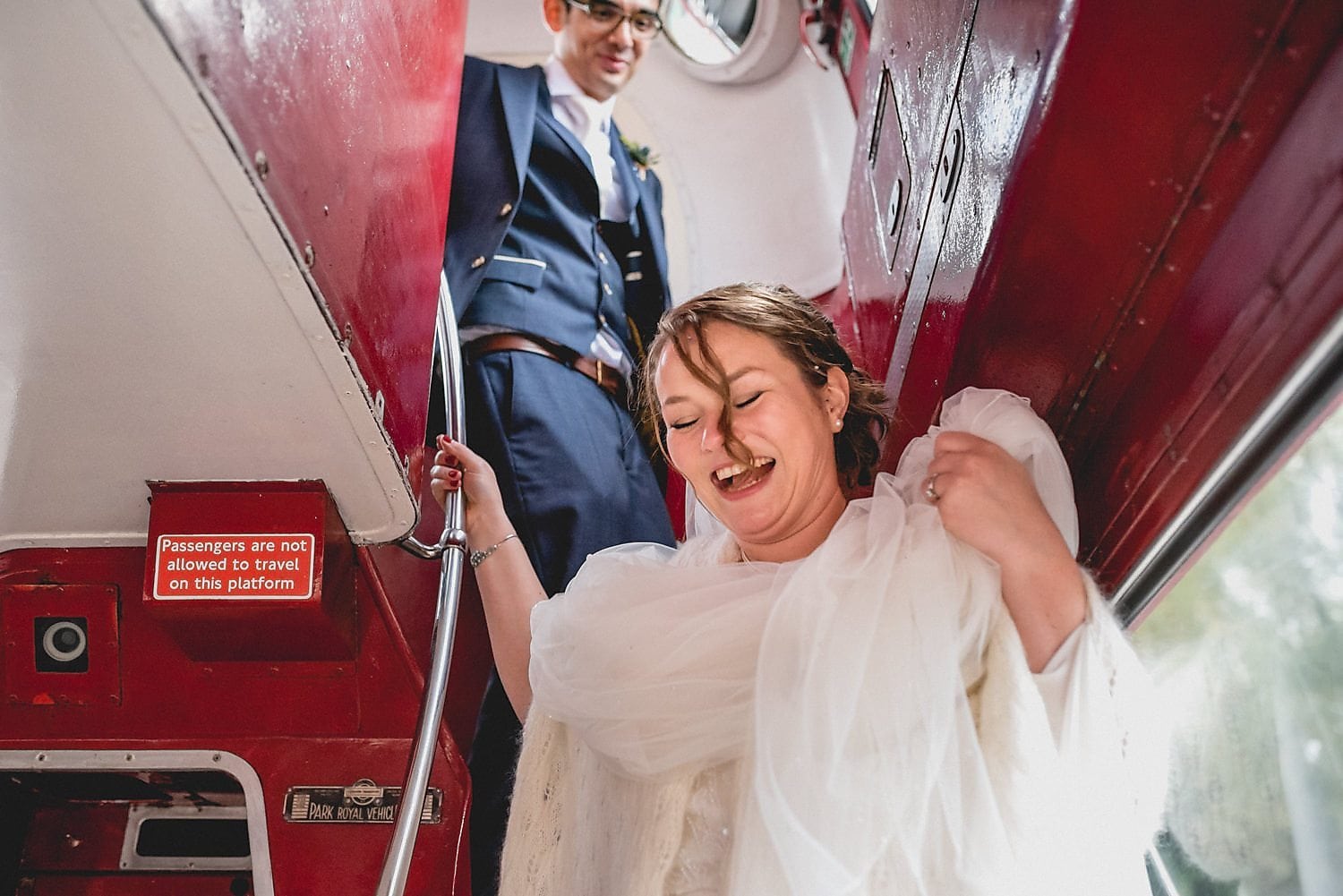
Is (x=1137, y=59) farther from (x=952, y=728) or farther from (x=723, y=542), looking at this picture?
(x=723, y=542)

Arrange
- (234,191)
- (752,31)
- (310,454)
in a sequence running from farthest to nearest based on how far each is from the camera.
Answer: (752,31), (310,454), (234,191)

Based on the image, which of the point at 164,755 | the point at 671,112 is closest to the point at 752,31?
the point at 671,112

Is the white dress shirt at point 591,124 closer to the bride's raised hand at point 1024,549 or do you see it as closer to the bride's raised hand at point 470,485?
the bride's raised hand at point 470,485

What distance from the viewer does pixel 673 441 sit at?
5.21ft

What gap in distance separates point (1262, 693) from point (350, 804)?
4.77ft

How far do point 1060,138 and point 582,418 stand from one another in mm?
1308

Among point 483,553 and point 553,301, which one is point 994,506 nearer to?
point 483,553

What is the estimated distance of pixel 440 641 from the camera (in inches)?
65.4

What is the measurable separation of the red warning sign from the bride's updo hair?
63 centimetres

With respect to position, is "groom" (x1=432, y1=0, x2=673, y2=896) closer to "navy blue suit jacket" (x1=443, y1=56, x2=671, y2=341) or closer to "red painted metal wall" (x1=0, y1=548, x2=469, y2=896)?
"navy blue suit jacket" (x1=443, y1=56, x2=671, y2=341)

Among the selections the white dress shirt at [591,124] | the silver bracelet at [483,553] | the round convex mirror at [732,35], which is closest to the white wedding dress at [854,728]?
the silver bracelet at [483,553]

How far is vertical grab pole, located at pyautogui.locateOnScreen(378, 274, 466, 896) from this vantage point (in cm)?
141

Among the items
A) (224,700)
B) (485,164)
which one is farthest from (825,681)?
(485,164)

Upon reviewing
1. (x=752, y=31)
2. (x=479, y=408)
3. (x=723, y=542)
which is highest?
(x=752, y=31)
